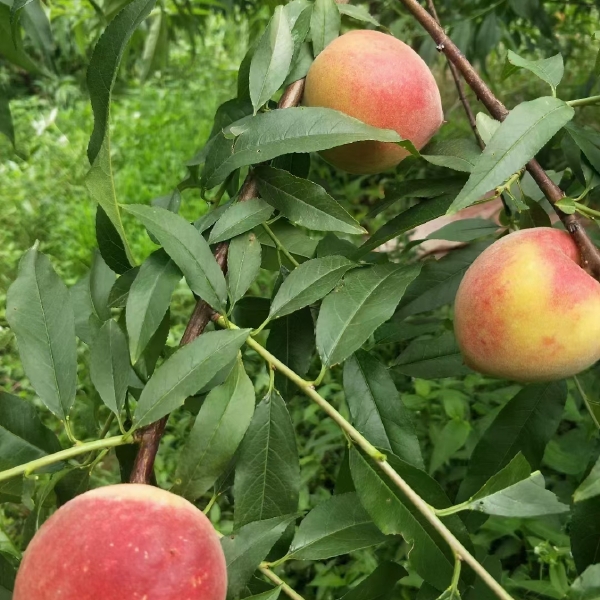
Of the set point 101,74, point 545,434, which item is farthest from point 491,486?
point 101,74

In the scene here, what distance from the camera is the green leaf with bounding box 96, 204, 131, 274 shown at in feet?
2.05

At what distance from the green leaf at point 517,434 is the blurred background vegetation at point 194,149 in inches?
3.6

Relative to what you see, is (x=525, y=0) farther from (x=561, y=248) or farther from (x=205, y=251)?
(x=205, y=251)

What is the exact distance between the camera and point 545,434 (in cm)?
70

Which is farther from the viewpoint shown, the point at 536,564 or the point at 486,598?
the point at 536,564

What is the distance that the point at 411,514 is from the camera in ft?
1.66

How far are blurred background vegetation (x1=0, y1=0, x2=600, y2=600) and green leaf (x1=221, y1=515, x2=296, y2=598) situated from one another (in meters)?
0.23

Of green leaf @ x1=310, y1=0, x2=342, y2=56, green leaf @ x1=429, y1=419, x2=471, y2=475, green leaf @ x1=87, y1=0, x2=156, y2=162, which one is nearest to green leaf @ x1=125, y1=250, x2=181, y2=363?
green leaf @ x1=87, y1=0, x2=156, y2=162

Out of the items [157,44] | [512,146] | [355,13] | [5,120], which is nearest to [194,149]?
[157,44]

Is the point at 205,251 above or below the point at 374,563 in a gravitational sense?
above

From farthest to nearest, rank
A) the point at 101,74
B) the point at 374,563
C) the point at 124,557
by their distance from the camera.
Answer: the point at 374,563 → the point at 101,74 → the point at 124,557

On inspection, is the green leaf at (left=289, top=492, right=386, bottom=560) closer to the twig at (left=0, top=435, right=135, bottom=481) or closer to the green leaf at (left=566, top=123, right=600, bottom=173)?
the twig at (left=0, top=435, right=135, bottom=481)

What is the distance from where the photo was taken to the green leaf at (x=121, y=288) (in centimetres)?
62

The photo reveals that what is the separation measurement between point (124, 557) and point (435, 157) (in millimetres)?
445
